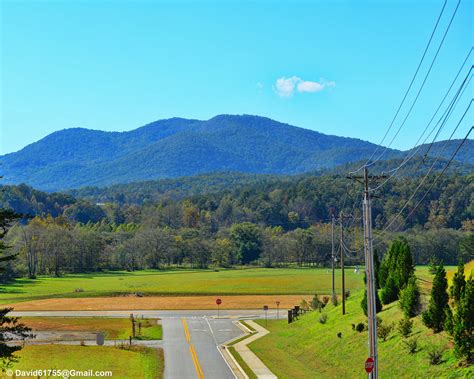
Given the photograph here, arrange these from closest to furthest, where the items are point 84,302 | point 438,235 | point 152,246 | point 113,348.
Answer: point 113,348
point 84,302
point 438,235
point 152,246

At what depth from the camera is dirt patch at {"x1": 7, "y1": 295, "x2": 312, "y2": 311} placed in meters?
88.9

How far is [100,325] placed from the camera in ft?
219

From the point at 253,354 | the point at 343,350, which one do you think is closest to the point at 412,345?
the point at 343,350

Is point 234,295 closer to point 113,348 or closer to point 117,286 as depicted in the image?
point 117,286

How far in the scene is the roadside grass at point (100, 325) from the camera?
5872 cm

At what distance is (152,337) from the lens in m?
56.7

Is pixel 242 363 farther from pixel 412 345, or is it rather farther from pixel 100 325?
pixel 100 325

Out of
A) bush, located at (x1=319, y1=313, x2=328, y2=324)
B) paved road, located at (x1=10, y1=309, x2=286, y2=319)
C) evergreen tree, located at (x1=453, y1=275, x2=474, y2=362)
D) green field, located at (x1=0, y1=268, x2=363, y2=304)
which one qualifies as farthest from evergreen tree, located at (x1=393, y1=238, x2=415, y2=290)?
green field, located at (x1=0, y1=268, x2=363, y2=304)

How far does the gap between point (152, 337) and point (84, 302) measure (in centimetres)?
4435

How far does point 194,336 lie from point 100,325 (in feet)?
44.1

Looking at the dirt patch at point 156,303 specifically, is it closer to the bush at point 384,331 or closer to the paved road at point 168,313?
the paved road at point 168,313

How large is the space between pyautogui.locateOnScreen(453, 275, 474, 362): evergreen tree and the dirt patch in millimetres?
56873

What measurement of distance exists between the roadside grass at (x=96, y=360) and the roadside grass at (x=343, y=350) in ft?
23.7

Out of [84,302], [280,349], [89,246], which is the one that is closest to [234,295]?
[84,302]
